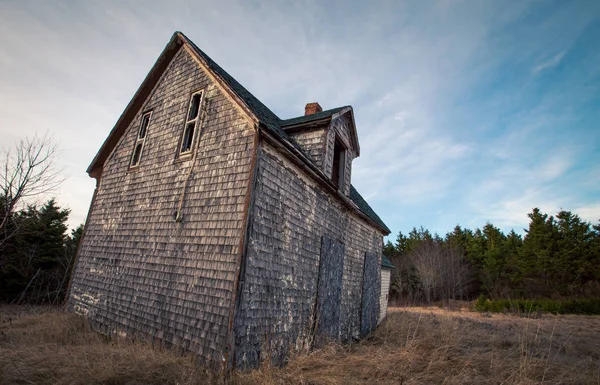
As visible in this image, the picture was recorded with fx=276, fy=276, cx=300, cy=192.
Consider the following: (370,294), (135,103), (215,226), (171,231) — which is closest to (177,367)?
(215,226)

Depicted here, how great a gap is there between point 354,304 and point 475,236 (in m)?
45.8

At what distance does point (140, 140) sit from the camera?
Result: 8.99m

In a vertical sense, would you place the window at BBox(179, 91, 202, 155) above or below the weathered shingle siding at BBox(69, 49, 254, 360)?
above

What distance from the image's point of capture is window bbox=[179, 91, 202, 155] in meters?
7.33

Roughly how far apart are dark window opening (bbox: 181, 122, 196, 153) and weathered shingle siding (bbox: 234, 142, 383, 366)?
9.25ft

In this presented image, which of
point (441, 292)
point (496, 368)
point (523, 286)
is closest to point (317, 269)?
point (496, 368)

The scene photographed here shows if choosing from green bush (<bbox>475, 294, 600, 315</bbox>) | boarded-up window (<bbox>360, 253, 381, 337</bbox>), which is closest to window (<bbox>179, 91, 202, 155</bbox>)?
boarded-up window (<bbox>360, 253, 381, 337</bbox>)

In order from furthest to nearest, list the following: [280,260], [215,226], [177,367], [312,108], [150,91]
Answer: [312,108] < [150,91] < [280,260] < [215,226] < [177,367]

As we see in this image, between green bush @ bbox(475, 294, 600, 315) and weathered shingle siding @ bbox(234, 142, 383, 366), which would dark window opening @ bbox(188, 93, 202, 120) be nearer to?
weathered shingle siding @ bbox(234, 142, 383, 366)

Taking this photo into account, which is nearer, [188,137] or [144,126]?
[188,137]

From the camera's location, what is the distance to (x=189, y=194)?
21.7ft

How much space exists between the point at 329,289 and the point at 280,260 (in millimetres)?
2696

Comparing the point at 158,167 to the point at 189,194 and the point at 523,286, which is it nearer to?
the point at 189,194

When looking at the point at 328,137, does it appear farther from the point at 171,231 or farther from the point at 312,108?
the point at 171,231
